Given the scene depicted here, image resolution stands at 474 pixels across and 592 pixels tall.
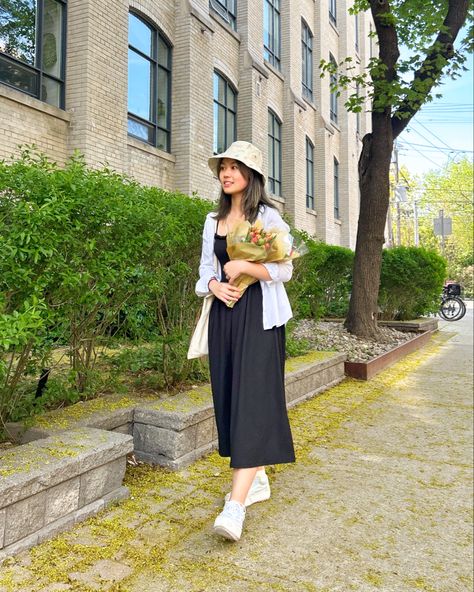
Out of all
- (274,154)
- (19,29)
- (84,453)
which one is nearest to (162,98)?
(19,29)

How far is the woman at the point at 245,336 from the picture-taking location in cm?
285

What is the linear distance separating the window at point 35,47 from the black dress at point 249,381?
7877mm

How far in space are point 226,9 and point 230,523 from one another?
16782 millimetres

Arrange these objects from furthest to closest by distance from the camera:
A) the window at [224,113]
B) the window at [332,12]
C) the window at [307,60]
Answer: the window at [332,12], the window at [307,60], the window at [224,113]

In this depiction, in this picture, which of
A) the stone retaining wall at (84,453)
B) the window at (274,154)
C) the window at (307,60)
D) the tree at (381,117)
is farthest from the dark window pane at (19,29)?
the window at (307,60)

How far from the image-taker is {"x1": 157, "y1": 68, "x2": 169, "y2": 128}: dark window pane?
12.8 metres

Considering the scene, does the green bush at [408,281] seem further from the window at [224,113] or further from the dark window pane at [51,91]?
the dark window pane at [51,91]

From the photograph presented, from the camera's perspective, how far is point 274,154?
1978cm

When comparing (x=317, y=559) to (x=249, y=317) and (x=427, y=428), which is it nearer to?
(x=249, y=317)

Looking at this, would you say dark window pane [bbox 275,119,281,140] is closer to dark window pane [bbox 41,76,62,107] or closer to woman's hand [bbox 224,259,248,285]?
dark window pane [bbox 41,76,62,107]

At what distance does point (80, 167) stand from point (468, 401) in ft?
17.0

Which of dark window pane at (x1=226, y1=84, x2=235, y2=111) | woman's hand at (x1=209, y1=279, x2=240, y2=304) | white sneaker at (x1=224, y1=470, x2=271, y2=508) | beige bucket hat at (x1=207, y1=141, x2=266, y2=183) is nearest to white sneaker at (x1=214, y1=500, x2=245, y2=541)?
white sneaker at (x1=224, y1=470, x2=271, y2=508)

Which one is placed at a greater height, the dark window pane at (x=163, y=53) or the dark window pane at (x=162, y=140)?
the dark window pane at (x=163, y=53)

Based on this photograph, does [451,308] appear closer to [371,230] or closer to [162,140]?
[371,230]
